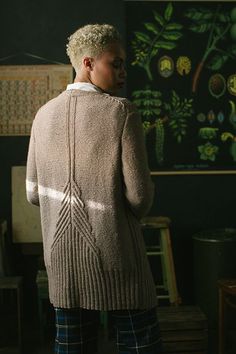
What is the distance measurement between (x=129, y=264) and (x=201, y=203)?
2623 mm

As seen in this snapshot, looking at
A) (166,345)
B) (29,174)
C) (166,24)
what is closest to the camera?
(29,174)

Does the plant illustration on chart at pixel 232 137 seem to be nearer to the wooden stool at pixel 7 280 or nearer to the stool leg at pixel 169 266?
the stool leg at pixel 169 266

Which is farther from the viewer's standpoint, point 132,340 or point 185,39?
point 185,39

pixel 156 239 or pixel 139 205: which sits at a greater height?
pixel 139 205

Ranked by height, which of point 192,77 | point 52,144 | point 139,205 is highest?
point 192,77

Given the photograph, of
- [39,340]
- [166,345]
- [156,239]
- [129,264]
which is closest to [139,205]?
[129,264]

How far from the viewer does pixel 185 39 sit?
12.8 ft

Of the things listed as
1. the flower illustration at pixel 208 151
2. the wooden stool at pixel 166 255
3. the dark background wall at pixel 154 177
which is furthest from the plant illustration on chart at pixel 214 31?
the wooden stool at pixel 166 255

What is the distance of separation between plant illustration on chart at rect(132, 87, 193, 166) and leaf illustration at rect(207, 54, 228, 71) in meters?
0.30

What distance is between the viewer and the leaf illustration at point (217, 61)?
3924mm

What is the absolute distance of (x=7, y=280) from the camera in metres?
3.21

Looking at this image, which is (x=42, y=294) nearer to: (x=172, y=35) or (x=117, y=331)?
(x=117, y=331)

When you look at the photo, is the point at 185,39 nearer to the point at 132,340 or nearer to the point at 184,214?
the point at 184,214

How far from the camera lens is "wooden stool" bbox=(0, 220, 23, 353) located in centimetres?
311
